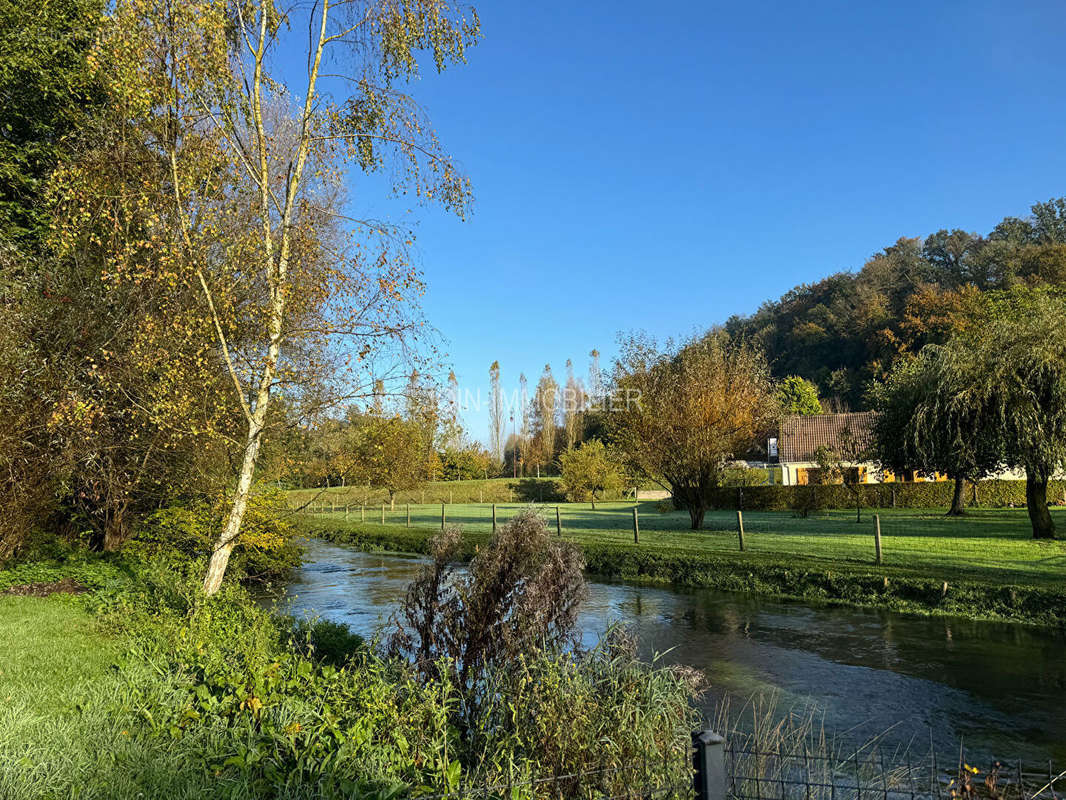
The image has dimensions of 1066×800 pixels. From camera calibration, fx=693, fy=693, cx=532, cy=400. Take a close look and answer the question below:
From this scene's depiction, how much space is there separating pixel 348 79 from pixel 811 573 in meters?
13.3

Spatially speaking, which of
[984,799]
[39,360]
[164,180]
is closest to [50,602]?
[39,360]

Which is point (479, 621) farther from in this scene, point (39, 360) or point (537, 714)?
point (39, 360)

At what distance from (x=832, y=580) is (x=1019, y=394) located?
9.26 m

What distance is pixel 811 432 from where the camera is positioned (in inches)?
2015

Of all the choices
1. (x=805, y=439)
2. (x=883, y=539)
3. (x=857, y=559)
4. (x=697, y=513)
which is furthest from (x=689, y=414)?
(x=805, y=439)

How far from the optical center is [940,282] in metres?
68.7

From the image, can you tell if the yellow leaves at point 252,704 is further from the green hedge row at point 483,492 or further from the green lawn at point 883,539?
the green hedge row at point 483,492

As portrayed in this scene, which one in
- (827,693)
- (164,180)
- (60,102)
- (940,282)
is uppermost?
(940,282)

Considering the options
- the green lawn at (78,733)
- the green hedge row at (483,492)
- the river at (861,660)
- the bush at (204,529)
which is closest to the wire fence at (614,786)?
the green lawn at (78,733)

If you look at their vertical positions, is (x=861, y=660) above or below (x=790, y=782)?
below

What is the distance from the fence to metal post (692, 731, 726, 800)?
2.22ft

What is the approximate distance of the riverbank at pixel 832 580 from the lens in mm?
12375

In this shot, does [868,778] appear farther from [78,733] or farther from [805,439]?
[805,439]

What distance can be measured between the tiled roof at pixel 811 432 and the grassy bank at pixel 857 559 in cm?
2075
